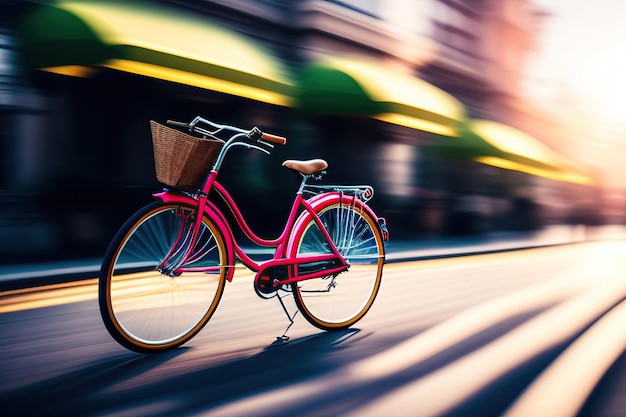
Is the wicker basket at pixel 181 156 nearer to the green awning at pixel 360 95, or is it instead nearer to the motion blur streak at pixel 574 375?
the motion blur streak at pixel 574 375

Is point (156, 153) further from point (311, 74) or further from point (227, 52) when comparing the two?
point (311, 74)

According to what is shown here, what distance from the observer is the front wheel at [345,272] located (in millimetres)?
4512

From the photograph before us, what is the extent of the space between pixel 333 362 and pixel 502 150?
45.5 ft

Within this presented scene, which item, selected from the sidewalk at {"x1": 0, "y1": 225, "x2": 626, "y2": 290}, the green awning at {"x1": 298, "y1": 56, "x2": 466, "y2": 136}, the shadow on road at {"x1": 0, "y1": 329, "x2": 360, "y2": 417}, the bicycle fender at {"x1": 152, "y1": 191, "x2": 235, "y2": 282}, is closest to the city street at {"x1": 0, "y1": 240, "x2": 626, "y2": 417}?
the shadow on road at {"x1": 0, "y1": 329, "x2": 360, "y2": 417}

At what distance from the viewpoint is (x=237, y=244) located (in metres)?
4.25

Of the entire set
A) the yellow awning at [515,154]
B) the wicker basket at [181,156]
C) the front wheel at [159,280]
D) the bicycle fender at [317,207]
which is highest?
the yellow awning at [515,154]

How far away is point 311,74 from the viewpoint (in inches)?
486

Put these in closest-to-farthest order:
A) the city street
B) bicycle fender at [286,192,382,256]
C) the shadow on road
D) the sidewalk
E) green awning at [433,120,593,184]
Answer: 1. the shadow on road
2. the city street
3. bicycle fender at [286,192,382,256]
4. the sidewalk
5. green awning at [433,120,593,184]

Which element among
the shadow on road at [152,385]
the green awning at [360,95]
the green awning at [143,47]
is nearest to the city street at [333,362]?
the shadow on road at [152,385]

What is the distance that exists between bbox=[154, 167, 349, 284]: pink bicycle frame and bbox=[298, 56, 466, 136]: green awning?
25.2ft

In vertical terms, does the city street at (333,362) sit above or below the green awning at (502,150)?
below

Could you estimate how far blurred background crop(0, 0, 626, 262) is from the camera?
854cm

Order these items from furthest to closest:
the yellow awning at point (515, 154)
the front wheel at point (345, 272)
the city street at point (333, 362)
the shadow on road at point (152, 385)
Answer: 1. the yellow awning at point (515, 154)
2. the front wheel at point (345, 272)
3. the city street at point (333, 362)
4. the shadow on road at point (152, 385)

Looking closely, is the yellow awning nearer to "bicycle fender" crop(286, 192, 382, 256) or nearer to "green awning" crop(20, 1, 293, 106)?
"green awning" crop(20, 1, 293, 106)
